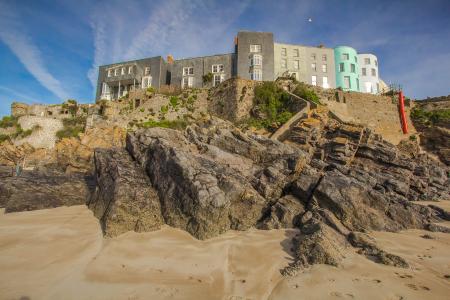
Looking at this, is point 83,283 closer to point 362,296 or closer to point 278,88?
point 362,296

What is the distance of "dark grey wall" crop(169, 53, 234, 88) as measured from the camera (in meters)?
45.0

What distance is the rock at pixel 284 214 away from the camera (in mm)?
7078

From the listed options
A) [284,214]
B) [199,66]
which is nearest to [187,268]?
[284,214]

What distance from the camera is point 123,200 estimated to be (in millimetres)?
6656

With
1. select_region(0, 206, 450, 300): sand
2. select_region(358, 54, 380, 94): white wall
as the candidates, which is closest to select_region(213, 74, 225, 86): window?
select_region(358, 54, 380, 94): white wall

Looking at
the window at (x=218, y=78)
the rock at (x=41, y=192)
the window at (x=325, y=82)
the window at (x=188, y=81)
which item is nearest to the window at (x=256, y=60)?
the window at (x=218, y=78)

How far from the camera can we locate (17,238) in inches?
231

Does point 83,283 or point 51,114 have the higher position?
point 51,114

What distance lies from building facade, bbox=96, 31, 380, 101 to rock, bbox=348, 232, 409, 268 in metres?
38.9

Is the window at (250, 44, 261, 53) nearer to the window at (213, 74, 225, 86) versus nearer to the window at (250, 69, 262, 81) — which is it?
the window at (250, 69, 262, 81)

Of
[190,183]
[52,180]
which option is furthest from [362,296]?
[52,180]

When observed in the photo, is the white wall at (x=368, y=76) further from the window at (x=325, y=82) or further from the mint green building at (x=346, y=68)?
the window at (x=325, y=82)

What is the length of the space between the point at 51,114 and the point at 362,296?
52.1 m

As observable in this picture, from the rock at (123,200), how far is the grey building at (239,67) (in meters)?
37.4
